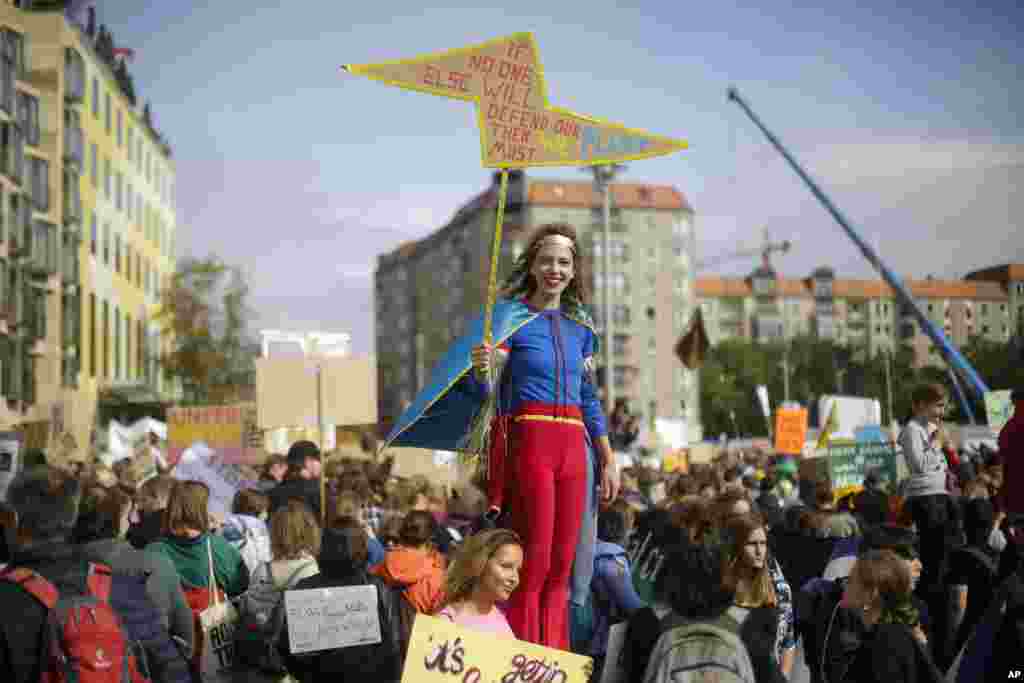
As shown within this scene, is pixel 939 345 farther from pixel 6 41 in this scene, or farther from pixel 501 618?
pixel 6 41

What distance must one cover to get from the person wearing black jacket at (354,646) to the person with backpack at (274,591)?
0.13m

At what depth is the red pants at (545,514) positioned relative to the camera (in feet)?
19.2

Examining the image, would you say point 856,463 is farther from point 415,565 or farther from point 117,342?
point 117,342

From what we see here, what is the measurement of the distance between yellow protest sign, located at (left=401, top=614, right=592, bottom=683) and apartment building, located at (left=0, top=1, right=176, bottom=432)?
115 feet

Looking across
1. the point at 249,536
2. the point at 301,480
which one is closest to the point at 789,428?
the point at 301,480

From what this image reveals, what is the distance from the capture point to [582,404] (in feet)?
20.3

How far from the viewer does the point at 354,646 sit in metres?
6.45

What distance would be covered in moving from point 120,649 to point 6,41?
127 ft

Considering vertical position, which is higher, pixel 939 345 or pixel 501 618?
pixel 939 345

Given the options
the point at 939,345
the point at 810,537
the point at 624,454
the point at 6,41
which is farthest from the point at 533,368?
the point at 6,41

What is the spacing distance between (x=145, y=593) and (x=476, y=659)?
178 cm

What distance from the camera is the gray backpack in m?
4.58

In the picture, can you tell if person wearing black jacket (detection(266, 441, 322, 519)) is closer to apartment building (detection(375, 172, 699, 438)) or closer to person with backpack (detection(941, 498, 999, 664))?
person with backpack (detection(941, 498, 999, 664))

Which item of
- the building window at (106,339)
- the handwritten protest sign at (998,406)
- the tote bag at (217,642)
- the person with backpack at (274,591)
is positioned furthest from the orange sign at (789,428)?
the building window at (106,339)
